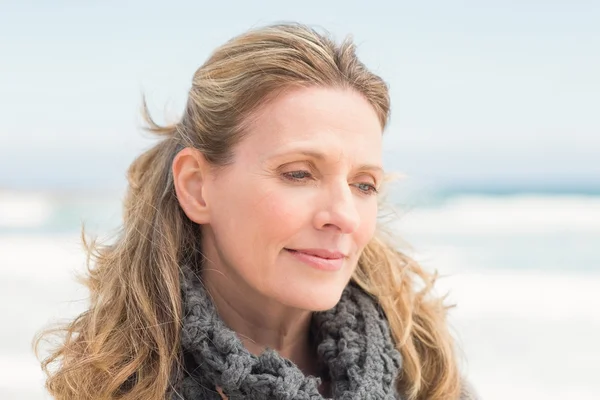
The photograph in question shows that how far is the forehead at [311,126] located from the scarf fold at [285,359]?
49cm

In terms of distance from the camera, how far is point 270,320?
2.47 meters

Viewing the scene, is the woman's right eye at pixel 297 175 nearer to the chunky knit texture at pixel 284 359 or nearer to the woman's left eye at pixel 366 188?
the woman's left eye at pixel 366 188

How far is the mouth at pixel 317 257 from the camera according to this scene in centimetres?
223

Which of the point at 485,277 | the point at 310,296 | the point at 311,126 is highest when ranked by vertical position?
the point at 311,126

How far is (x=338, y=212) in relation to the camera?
2.19 m

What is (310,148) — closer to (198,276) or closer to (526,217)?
(198,276)

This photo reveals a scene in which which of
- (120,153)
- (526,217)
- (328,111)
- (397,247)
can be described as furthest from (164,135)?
(120,153)

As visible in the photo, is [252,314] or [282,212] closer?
[282,212]

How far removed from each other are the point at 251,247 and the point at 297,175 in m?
0.24

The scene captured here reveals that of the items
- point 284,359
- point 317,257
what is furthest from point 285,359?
point 317,257

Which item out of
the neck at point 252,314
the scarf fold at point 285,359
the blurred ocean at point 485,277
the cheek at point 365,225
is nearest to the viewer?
the scarf fold at point 285,359

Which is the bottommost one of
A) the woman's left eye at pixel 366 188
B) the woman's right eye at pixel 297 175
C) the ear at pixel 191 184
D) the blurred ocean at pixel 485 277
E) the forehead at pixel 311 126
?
the blurred ocean at pixel 485 277

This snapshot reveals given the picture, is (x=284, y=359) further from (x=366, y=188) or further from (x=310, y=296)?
(x=366, y=188)

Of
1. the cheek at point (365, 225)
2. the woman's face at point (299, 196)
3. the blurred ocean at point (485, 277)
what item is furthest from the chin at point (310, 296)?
the blurred ocean at point (485, 277)
